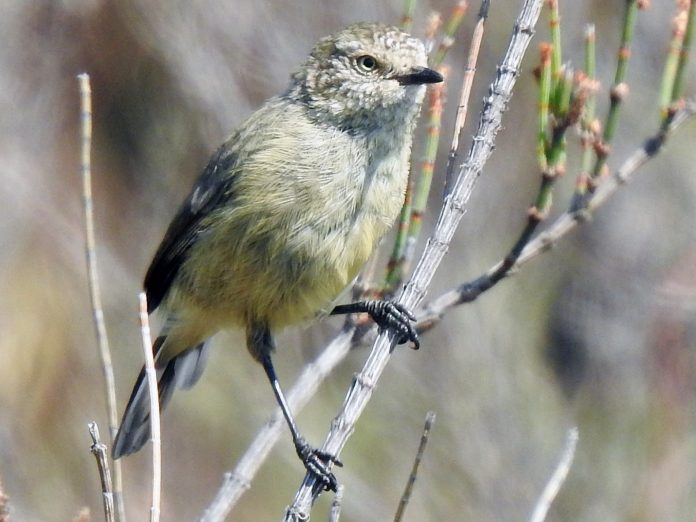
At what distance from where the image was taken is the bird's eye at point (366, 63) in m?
4.15

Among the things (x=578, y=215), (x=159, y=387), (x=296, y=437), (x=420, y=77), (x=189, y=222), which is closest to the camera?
(x=578, y=215)

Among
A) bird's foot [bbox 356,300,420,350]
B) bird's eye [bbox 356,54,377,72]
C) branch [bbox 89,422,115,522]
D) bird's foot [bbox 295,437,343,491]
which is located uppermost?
bird's eye [bbox 356,54,377,72]

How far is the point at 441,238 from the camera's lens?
3.09m

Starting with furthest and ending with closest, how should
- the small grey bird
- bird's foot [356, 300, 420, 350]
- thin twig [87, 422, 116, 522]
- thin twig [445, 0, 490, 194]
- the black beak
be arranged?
the small grey bird
the black beak
bird's foot [356, 300, 420, 350]
thin twig [445, 0, 490, 194]
thin twig [87, 422, 116, 522]

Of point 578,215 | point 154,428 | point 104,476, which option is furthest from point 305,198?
point 104,476

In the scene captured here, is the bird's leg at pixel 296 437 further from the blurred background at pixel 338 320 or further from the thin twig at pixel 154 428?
the blurred background at pixel 338 320

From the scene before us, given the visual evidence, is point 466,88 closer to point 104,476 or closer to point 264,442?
point 264,442

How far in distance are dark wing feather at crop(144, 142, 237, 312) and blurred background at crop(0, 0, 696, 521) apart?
1.26 meters

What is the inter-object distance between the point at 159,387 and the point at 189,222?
80cm

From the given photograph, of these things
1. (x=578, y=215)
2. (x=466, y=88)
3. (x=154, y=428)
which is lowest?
(x=154, y=428)

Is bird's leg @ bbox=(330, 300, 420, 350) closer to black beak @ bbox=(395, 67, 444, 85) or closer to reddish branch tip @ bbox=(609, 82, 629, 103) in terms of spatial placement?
black beak @ bbox=(395, 67, 444, 85)

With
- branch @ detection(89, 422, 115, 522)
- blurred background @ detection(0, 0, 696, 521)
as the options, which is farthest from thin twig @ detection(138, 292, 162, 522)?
blurred background @ detection(0, 0, 696, 521)

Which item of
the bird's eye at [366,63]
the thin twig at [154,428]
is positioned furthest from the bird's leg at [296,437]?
the bird's eye at [366,63]

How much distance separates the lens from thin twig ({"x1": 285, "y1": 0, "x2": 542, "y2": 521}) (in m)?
2.90
